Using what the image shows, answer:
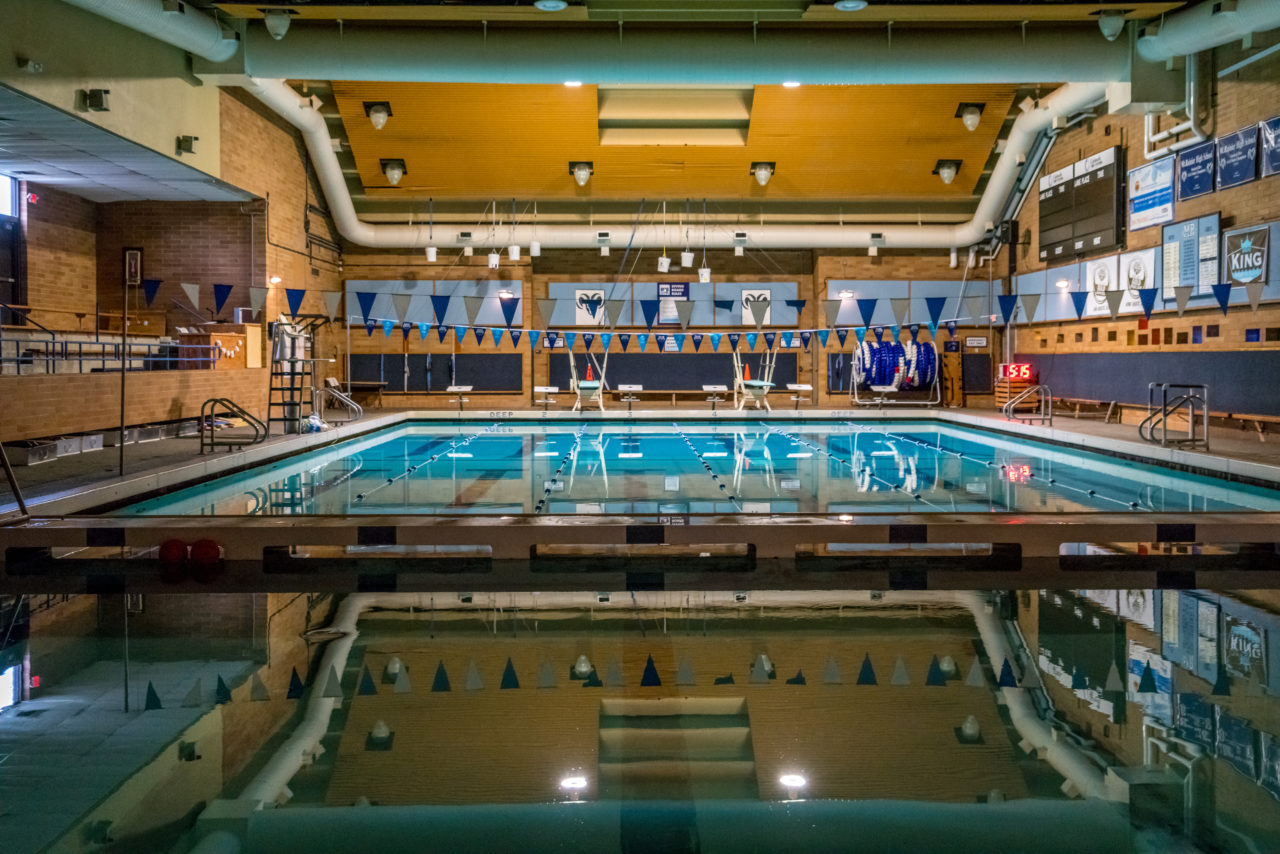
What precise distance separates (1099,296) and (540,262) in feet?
32.2

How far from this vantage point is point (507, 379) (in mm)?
17797

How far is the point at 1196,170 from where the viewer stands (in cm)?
1120

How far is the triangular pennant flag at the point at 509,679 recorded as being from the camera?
2.95 m

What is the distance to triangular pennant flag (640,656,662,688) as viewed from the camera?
295 cm

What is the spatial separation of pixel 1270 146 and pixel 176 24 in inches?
454

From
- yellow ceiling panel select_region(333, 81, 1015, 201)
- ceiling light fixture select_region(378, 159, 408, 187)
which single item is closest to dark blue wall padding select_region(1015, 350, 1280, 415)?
yellow ceiling panel select_region(333, 81, 1015, 201)

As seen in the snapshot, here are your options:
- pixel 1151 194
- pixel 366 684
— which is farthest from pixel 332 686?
pixel 1151 194

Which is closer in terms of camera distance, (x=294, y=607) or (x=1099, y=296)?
(x=294, y=607)

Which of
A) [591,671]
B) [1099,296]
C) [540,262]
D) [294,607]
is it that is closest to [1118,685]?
[591,671]

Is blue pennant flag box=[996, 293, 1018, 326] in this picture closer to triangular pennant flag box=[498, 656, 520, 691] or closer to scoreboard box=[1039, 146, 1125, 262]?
scoreboard box=[1039, 146, 1125, 262]

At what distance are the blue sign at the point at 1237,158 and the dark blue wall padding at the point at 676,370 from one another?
851 centimetres

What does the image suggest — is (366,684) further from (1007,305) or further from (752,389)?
(752,389)

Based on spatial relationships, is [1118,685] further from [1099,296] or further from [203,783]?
[1099,296]

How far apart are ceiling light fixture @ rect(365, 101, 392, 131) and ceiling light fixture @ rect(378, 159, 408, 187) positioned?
1.60m
